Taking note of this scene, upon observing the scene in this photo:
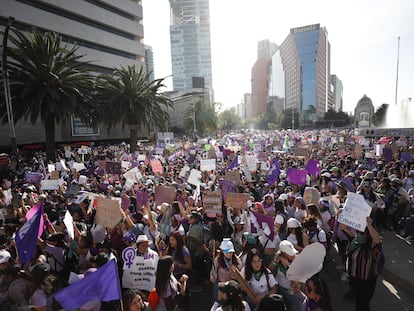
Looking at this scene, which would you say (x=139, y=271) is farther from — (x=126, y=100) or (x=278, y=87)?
(x=278, y=87)

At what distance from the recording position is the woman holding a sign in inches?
148

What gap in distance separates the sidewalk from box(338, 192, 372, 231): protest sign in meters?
2.00

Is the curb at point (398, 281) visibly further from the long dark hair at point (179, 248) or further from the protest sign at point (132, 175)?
the protest sign at point (132, 175)

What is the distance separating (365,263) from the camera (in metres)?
3.77

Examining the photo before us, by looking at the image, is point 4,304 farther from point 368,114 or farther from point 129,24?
point 368,114

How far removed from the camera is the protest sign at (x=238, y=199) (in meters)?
5.77

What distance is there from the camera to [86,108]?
22562 millimetres

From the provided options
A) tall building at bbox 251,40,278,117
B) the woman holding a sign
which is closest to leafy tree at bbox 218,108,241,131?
tall building at bbox 251,40,278,117

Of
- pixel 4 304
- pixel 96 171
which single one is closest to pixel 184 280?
pixel 4 304

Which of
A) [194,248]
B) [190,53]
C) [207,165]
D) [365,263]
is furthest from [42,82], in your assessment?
[190,53]

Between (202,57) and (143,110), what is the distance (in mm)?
147447

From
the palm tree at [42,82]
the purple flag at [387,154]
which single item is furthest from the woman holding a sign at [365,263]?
the palm tree at [42,82]

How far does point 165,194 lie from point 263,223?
3218mm

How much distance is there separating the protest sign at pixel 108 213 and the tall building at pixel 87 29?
25.7 metres
